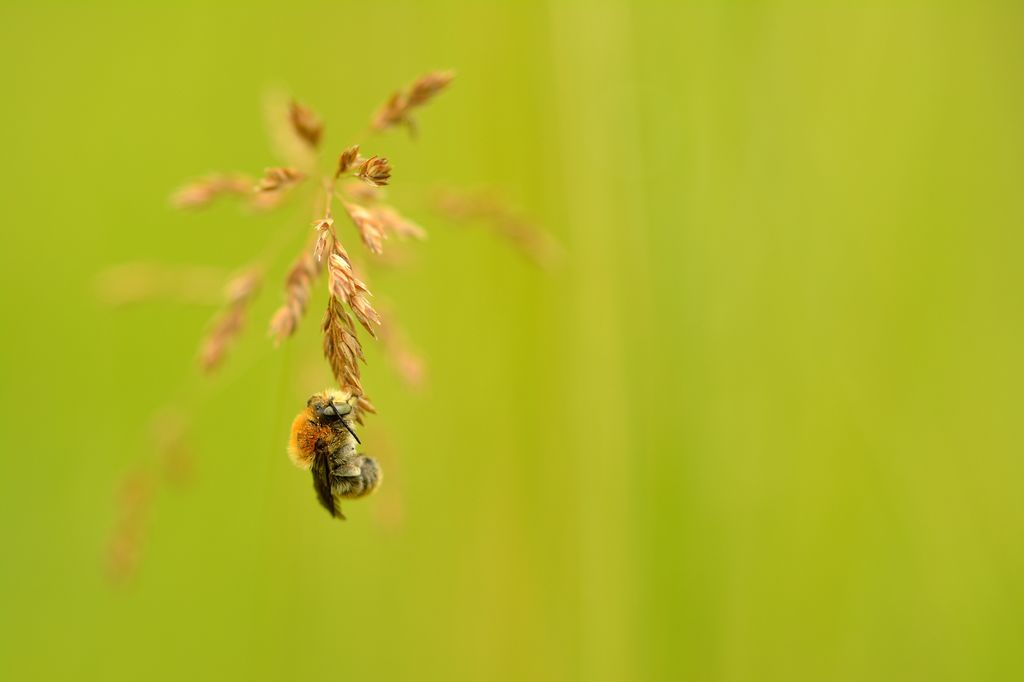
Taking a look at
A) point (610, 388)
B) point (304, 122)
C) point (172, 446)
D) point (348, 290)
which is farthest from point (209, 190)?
point (610, 388)

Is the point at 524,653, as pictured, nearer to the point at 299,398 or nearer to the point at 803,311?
the point at 299,398

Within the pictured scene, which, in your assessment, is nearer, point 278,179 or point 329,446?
point 278,179

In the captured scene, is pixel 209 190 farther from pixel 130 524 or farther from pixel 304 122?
pixel 130 524

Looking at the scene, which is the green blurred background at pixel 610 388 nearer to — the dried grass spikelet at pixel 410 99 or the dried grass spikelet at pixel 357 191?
the dried grass spikelet at pixel 357 191

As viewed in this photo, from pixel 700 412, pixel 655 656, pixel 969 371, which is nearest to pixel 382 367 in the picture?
pixel 700 412

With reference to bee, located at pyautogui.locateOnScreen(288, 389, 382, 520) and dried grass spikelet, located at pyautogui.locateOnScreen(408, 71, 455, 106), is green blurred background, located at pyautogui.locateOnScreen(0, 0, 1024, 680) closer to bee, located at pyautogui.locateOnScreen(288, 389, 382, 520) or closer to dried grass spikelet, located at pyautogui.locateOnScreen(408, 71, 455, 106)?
bee, located at pyautogui.locateOnScreen(288, 389, 382, 520)
